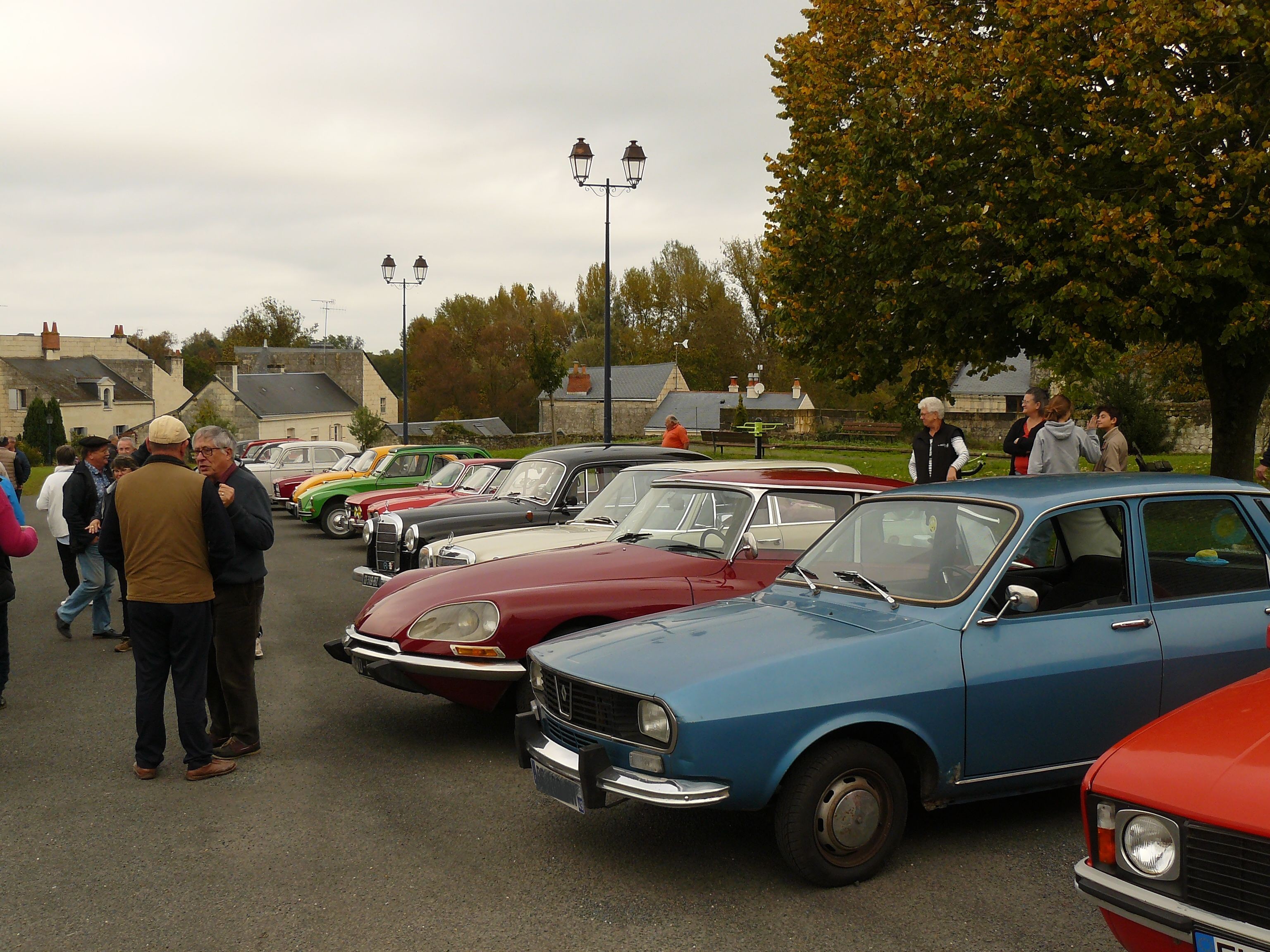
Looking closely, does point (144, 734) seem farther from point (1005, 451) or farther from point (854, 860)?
point (1005, 451)

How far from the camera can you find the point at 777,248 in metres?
19.8

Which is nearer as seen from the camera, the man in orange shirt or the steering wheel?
the steering wheel

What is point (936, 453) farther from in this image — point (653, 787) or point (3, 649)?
point (3, 649)

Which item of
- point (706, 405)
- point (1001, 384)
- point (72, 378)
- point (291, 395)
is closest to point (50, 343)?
point (72, 378)

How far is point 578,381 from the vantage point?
278ft

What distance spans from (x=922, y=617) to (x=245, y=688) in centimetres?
400

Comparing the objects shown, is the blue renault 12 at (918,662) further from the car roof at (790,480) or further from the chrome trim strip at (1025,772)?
the car roof at (790,480)

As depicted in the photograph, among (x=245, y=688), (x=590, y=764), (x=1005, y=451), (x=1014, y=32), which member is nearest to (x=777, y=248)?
(x=1014, y=32)

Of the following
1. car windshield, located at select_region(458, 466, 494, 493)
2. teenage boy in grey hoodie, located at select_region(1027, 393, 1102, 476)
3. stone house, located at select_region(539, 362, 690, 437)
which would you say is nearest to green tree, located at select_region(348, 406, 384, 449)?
stone house, located at select_region(539, 362, 690, 437)

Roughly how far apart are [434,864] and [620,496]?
17.1ft

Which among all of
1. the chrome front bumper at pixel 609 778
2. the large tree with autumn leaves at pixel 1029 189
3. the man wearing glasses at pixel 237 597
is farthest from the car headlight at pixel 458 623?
the large tree with autumn leaves at pixel 1029 189

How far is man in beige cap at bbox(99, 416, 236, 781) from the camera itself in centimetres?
575

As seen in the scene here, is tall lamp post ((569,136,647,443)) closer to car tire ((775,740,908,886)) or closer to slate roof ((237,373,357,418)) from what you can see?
car tire ((775,740,908,886))

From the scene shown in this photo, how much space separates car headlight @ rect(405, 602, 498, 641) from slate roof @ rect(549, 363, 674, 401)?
76.5 metres
